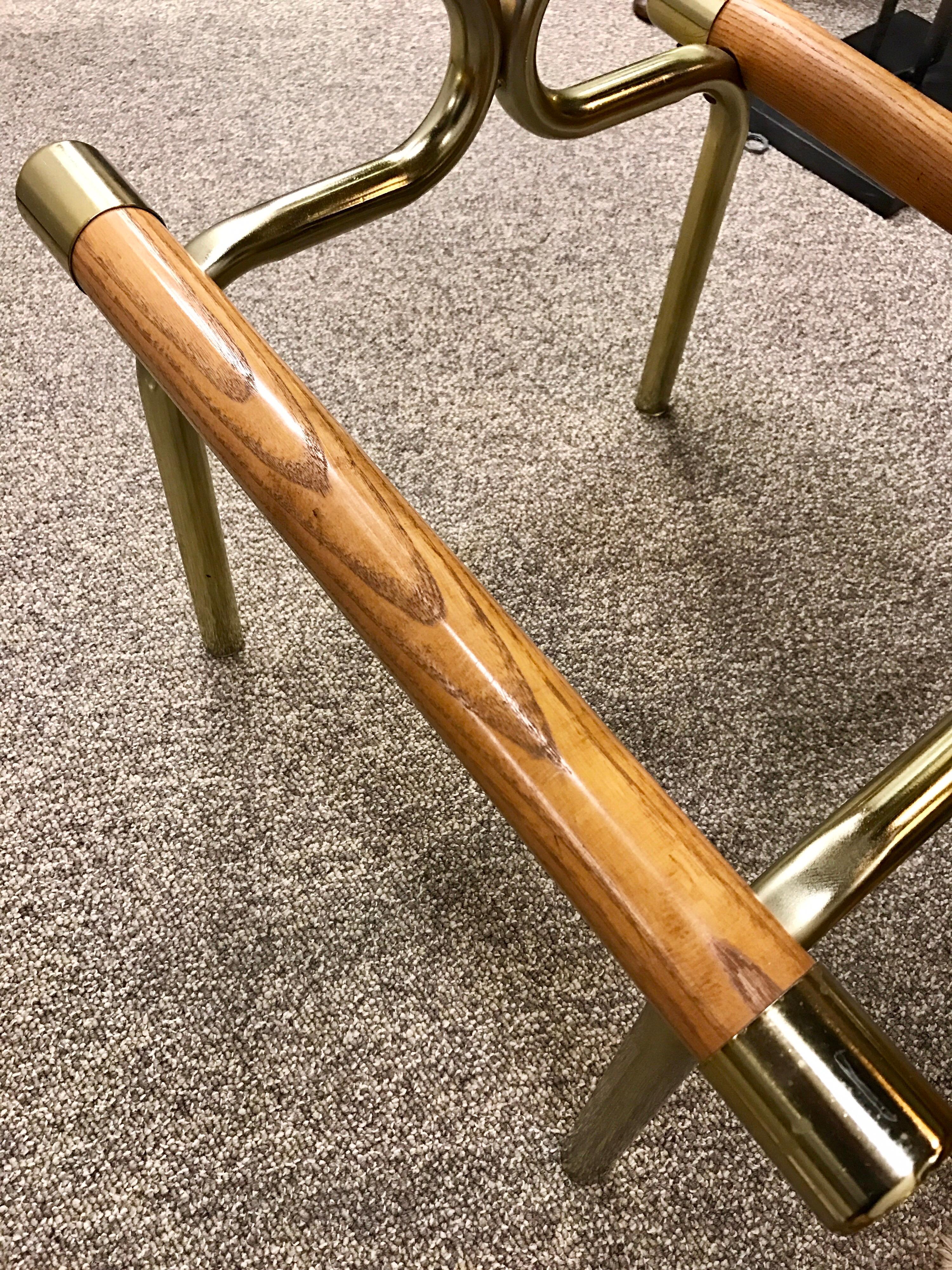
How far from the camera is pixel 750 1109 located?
0.36 metres

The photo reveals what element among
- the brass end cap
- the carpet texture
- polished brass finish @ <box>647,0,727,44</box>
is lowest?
the carpet texture

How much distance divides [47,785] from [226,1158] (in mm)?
330

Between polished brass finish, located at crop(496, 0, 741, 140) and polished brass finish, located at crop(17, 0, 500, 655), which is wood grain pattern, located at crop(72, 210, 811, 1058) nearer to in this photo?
polished brass finish, located at crop(17, 0, 500, 655)

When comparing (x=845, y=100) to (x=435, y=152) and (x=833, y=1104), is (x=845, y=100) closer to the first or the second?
(x=435, y=152)

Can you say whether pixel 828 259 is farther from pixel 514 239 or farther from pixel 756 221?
pixel 514 239

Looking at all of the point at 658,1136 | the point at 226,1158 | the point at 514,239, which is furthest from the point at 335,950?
the point at 514,239

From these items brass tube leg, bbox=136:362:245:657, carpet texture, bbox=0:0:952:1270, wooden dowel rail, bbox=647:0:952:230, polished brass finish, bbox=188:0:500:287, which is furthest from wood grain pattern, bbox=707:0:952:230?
brass tube leg, bbox=136:362:245:657

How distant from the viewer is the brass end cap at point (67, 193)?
0.59m

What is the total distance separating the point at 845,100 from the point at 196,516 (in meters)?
0.56

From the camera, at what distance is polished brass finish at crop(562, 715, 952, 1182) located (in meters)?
0.44

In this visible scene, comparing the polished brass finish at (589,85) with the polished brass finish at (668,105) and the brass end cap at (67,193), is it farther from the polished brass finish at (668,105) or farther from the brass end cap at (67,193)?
the brass end cap at (67,193)

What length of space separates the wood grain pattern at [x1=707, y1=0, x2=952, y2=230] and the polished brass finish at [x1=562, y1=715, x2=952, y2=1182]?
1.38 ft

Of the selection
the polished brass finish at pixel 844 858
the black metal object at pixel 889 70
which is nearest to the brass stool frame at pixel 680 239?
the polished brass finish at pixel 844 858

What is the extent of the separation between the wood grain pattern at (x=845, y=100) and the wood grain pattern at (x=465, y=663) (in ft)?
1.52
